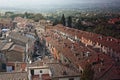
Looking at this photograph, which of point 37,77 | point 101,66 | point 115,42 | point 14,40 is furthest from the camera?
point 115,42

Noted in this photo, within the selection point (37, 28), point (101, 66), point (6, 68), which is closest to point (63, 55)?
point (6, 68)

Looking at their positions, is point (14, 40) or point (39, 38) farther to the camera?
point (39, 38)

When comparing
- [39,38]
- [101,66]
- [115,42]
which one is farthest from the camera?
[39,38]

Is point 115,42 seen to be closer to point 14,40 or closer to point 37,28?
A: point 14,40

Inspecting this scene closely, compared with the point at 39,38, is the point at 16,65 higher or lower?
higher

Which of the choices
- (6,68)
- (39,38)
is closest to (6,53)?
(6,68)

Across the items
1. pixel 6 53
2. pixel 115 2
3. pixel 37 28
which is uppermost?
pixel 115 2

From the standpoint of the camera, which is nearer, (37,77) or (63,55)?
(37,77)

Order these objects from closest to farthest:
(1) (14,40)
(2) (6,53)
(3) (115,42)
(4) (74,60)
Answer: (4) (74,60)
(2) (6,53)
(1) (14,40)
(3) (115,42)

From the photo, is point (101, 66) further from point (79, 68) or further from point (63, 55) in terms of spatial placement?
point (63, 55)
